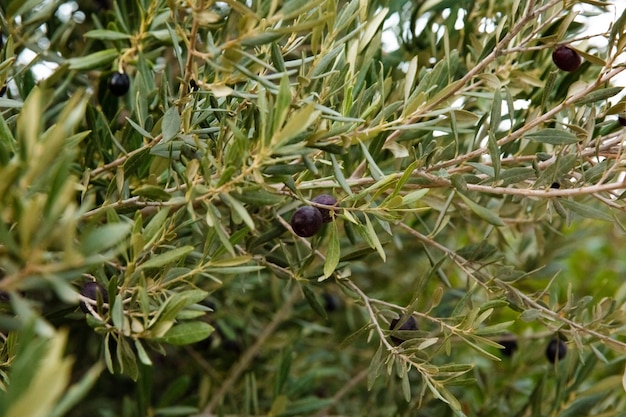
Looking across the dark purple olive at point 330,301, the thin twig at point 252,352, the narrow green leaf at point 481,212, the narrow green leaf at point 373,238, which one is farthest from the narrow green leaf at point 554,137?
the dark purple olive at point 330,301

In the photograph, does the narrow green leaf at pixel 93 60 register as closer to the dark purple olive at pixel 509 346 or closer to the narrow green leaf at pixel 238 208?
the narrow green leaf at pixel 238 208

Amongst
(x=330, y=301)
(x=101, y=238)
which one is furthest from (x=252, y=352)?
(x=101, y=238)

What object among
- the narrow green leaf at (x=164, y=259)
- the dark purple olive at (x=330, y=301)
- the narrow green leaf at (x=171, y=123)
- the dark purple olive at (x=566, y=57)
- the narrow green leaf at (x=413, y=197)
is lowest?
the dark purple olive at (x=330, y=301)

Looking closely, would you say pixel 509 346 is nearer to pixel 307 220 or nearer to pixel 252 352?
pixel 252 352

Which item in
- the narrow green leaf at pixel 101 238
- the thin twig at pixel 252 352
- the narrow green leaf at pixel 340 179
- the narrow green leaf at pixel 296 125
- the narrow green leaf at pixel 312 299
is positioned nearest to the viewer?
the narrow green leaf at pixel 101 238

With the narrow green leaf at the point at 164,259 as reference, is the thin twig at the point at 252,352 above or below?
below

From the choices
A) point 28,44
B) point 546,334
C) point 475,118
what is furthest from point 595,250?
point 28,44

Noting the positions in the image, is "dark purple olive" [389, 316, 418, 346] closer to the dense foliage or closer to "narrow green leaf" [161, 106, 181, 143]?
the dense foliage

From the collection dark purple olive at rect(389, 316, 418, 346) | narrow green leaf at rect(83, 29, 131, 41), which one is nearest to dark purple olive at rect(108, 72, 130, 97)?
narrow green leaf at rect(83, 29, 131, 41)
